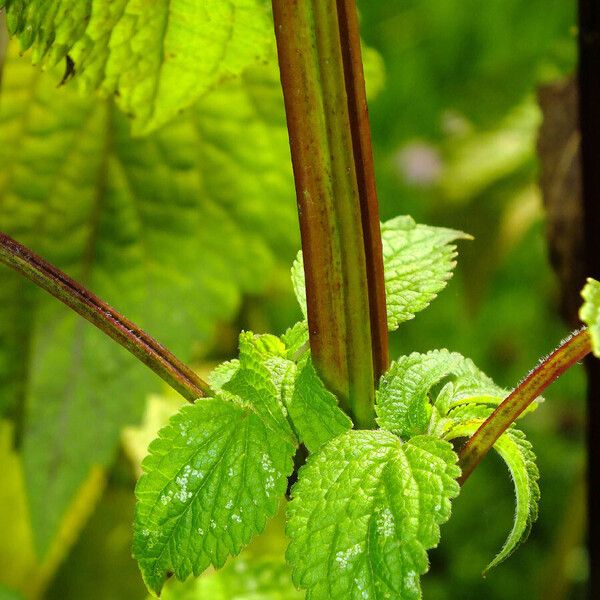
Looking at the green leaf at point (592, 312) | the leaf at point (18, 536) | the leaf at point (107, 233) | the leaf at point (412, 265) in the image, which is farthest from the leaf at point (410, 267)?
the leaf at point (18, 536)

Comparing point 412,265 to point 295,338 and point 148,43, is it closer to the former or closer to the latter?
point 295,338

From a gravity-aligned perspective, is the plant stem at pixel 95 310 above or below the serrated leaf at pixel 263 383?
above

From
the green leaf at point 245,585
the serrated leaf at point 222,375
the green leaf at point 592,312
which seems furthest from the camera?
the green leaf at point 245,585

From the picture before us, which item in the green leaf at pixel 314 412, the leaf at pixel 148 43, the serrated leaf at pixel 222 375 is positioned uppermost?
the leaf at pixel 148 43

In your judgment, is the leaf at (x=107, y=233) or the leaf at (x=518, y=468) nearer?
the leaf at (x=518, y=468)

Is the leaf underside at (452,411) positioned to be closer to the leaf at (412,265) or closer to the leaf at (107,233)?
the leaf at (412,265)

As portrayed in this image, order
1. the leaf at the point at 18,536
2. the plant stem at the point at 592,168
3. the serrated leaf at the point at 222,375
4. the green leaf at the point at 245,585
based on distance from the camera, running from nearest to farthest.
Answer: the serrated leaf at the point at 222,375
the plant stem at the point at 592,168
the green leaf at the point at 245,585
the leaf at the point at 18,536
